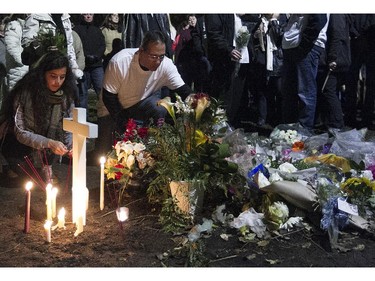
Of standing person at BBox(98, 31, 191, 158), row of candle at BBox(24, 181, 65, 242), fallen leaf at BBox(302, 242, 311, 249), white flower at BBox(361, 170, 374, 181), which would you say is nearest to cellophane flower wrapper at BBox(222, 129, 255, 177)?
fallen leaf at BBox(302, 242, 311, 249)

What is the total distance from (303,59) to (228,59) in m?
0.84

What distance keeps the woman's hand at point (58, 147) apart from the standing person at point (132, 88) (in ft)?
2.86

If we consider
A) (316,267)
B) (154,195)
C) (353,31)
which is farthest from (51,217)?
(353,31)

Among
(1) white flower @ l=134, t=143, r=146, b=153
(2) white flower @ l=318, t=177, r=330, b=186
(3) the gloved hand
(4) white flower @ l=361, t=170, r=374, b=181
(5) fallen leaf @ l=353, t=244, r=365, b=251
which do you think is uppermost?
(3) the gloved hand

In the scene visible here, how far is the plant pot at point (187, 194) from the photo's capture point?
13.8ft

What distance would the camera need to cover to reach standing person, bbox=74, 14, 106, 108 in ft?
21.0

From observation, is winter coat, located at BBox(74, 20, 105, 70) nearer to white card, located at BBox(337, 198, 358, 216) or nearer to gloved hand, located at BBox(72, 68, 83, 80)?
gloved hand, located at BBox(72, 68, 83, 80)

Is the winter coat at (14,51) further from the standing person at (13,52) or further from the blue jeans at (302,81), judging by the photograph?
the blue jeans at (302,81)

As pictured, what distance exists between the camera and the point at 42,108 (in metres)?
5.26

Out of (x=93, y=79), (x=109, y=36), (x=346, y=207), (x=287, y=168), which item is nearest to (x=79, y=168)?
(x=287, y=168)

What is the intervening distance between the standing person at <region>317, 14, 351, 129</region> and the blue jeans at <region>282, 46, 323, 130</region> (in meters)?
0.14

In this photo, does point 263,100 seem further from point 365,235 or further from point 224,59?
point 365,235

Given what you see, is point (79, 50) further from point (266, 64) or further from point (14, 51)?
point (266, 64)

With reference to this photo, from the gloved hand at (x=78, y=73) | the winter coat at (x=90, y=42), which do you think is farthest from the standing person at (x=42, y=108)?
the winter coat at (x=90, y=42)
